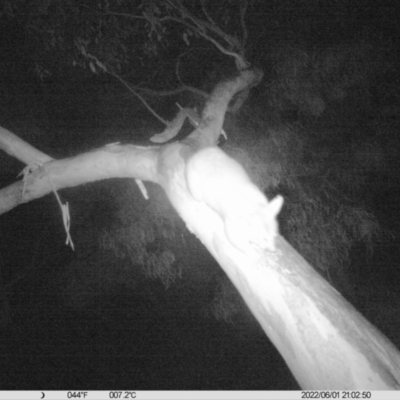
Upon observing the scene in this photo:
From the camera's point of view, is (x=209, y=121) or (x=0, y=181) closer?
(x=209, y=121)

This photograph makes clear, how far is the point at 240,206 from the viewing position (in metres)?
1.45

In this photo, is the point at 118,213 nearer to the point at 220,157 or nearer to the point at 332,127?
the point at 332,127

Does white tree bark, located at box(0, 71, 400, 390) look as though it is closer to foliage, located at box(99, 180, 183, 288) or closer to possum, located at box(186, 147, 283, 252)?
possum, located at box(186, 147, 283, 252)

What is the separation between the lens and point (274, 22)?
16.6ft

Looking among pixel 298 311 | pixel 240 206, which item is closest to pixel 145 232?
pixel 240 206

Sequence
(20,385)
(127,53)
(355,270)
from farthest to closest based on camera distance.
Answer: (20,385) → (355,270) → (127,53)

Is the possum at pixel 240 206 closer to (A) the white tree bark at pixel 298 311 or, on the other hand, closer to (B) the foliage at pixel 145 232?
(A) the white tree bark at pixel 298 311

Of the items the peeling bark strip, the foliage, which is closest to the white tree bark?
the peeling bark strip

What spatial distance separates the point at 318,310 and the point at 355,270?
569 cm

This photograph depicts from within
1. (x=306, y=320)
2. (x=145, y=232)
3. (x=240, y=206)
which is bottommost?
(x=306, y=320)

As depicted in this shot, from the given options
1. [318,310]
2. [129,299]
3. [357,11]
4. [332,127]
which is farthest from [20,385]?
[357,11]

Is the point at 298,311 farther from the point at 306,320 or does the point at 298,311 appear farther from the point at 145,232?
the point at 145,232

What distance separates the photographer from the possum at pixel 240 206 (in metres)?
1.45

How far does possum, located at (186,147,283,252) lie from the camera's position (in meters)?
1.45
